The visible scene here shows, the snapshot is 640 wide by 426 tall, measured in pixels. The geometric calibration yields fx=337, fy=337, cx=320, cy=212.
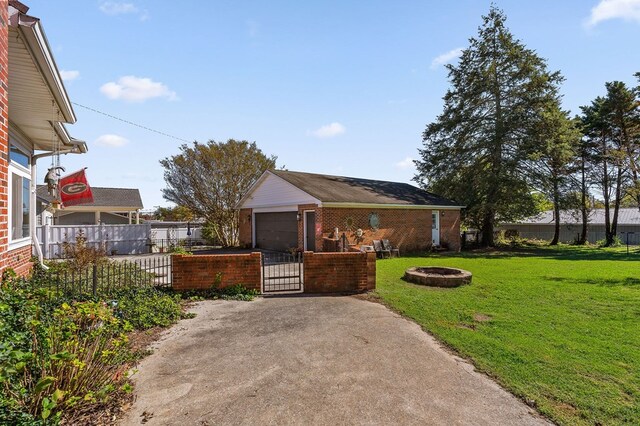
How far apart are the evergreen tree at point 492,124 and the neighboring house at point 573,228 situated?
1111 cm

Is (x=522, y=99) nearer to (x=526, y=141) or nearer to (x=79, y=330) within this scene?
(x=526, y=141)

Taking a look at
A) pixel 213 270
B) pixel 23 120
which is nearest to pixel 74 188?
pixel 23 120

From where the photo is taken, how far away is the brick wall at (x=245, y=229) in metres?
20.8

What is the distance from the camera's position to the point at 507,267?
13.5 m

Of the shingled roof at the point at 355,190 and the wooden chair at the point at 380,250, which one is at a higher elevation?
the shingled roof at the point at 355,190

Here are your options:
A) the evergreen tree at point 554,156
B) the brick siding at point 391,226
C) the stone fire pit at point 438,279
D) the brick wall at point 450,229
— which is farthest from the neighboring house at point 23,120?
the evergreen tree at point 554,156

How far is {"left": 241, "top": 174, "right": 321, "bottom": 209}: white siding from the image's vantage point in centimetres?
1645

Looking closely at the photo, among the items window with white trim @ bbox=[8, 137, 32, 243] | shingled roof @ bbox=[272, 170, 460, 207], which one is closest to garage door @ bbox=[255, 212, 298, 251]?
shingled roof @ bbox=[272, 170, 460, 207]

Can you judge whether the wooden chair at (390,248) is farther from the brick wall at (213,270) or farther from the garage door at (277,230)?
the brick wall at (213,270)

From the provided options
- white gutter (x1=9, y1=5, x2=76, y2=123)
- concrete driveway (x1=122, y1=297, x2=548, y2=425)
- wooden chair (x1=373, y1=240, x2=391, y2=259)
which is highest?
white gutter (x1=9, y1=5, x2=76, y2=123)

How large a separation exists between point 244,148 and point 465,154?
51.7 feet

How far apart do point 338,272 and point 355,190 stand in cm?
1056

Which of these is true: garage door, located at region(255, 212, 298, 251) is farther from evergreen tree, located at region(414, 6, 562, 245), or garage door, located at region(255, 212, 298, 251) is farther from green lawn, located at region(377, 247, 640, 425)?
evergreen tree, located at region(414, 6, 562, 245)

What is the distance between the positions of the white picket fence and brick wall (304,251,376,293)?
11.4 m
